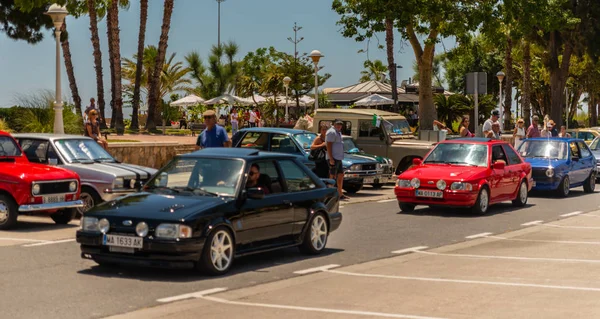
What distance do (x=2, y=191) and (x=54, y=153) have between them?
2.24m

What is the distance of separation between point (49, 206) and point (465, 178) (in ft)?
24.8

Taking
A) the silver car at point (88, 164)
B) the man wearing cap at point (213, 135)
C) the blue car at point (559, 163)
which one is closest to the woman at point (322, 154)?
the man wearing cap at point (213, 135)

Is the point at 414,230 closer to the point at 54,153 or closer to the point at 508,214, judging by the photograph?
the point at 508,214

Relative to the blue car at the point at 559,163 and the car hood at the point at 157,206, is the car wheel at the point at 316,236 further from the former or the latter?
the blue car at the point at 559,163

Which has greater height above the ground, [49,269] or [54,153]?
[54,153]

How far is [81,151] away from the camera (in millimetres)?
17828

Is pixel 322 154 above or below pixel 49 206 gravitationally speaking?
above

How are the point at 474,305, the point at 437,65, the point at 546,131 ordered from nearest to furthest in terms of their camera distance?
the point at 474,305 < the point at 546,131 < the point at 437,65

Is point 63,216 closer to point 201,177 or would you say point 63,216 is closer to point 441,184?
point 201,177

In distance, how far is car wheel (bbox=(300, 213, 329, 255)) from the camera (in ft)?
42.1

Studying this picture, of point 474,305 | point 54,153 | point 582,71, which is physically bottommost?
point 474,305

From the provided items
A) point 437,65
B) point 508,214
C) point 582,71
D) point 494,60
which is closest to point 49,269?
point 508,214

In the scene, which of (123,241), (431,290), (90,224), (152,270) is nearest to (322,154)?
(152,270)

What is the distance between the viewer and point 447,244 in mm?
14852
